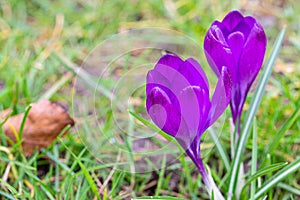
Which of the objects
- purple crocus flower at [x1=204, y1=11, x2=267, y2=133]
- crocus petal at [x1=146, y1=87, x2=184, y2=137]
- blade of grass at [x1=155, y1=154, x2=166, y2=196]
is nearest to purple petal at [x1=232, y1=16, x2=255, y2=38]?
purple crocus flower at [x1=204, y1=11, x2=267, y2=133]

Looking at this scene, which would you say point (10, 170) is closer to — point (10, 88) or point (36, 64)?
point (10, 88)

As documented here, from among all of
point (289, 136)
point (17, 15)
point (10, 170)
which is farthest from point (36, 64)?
point (289, 136)

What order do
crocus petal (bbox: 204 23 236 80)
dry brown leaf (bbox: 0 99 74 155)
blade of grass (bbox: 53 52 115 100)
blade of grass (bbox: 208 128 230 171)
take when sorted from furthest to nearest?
blade of grass (bbox: 53 52 115 100) < dry brown leaf (bbox: 0 99 74 155) < blade of grass (bbox: 208 128 230 171) < crocus petal (bbox: 204 23 236 80)

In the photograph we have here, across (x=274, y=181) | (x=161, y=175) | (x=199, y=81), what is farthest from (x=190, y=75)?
(x=161, y=175)

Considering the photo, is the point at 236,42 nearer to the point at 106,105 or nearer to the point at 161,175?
the point at 161,175

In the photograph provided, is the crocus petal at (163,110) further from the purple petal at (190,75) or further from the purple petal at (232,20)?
the purple petal at (232,20)

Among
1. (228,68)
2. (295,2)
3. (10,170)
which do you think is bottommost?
(10,170)

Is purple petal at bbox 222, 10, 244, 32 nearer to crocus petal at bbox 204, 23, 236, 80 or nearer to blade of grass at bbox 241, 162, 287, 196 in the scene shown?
crocus petal at bbox 204, 23, 236, 80
